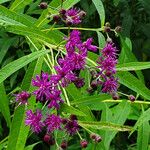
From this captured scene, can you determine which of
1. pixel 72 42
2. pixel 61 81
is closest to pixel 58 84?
pixel 61 81

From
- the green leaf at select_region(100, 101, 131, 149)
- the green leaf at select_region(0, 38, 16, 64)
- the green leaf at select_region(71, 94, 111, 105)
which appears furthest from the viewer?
the green leaf at select_region(0, 38, 16, 64)

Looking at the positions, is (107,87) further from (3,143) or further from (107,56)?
(3,143)

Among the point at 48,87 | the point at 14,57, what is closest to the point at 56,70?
the point at 48,87

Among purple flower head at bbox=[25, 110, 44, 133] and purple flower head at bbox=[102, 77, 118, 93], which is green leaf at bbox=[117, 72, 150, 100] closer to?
purple flower head at bbox=[102, 77, 118, 93]

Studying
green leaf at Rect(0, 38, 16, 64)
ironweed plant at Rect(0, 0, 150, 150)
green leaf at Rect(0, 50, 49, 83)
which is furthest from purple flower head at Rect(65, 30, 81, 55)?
green leaf at Rect(0, 38, 16, 64)

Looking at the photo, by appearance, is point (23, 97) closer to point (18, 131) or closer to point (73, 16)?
point (18, 131)

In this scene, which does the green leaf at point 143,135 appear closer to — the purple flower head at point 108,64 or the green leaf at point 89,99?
the green leaf at point 89,99

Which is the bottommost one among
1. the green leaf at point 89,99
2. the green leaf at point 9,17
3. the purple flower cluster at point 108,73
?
the green leaf at point 89,99

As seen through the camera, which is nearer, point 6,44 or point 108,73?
point 108,73

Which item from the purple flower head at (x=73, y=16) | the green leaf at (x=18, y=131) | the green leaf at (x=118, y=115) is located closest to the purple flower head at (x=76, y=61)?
the purple flower head at (x=73, y=16)

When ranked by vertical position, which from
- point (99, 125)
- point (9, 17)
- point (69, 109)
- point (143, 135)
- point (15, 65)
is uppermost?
point (9, 17)

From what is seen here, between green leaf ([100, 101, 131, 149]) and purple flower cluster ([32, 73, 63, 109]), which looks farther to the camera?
green leaf ([100, 101, 131, 149])
